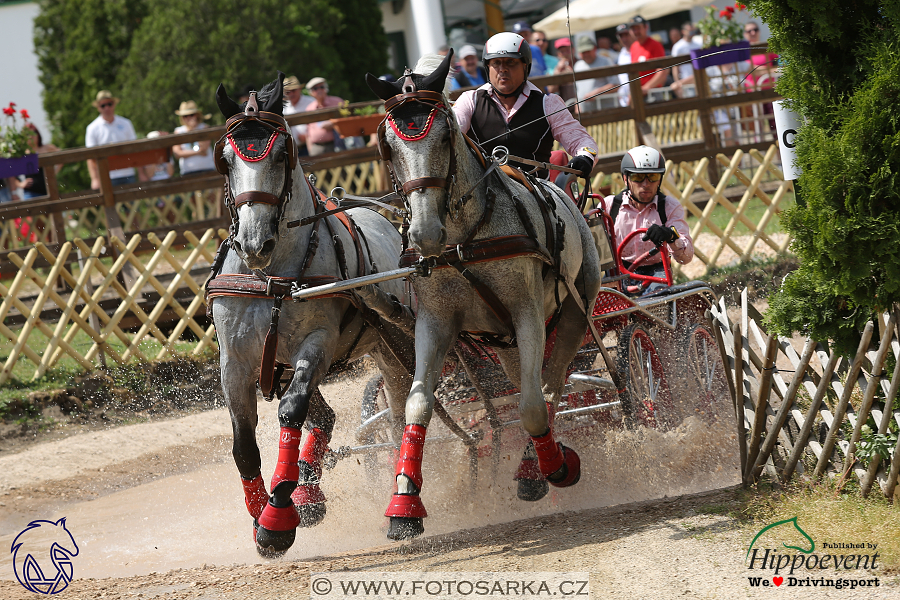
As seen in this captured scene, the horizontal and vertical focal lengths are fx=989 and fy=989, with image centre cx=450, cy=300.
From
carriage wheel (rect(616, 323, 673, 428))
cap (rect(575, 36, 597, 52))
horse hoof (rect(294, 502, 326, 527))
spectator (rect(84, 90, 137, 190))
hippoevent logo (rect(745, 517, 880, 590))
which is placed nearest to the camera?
hippoevent logo (rect(745, 517, 880, 590))

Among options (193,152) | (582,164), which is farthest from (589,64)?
(582,164)

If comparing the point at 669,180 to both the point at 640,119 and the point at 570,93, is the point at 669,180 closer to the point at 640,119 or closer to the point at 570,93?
the point at 640,119

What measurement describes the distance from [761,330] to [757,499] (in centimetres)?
111

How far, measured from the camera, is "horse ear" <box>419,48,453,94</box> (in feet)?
14.3

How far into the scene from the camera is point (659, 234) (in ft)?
22.1

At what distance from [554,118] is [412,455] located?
252cm

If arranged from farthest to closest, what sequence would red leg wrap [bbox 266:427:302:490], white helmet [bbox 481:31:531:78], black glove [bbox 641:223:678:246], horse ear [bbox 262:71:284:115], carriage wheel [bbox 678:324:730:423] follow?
carriage wheel [bbox 678:324:730:423], black glove [bbox 641:223:678:246], white helmet [bbox 481:31:531:78], horse ear [bbox 262:71:284:115], red leg wrap [bbox 266:427:302:490]

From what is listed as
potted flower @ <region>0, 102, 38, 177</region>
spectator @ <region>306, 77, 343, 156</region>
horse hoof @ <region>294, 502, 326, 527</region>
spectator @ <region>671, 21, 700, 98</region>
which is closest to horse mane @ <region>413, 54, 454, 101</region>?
horse hoof @ <region>294, 502, 326, 527</region>

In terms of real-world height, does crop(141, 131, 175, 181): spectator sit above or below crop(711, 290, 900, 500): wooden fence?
above

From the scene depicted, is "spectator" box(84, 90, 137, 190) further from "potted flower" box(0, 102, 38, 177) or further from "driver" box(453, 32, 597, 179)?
"driver" box(453, 32, 597, 179)

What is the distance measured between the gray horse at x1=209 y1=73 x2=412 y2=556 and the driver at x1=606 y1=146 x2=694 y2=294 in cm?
263

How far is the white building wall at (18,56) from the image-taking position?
2130cm

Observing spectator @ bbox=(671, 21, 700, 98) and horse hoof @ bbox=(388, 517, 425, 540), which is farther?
spectator @ bbox=(671, 21, 700, 98)

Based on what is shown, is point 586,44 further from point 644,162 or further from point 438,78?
point 438,78
